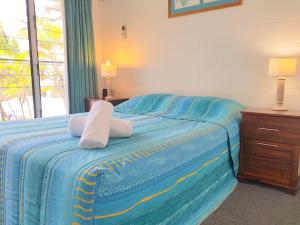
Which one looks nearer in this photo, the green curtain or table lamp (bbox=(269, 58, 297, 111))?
table lamp (bbox=(269, 58, 297, 111))

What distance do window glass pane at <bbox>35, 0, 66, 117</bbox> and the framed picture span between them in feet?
5.41

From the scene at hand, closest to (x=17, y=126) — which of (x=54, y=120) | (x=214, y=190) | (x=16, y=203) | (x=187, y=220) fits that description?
(x=54, y=120)

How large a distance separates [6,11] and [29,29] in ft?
1.06

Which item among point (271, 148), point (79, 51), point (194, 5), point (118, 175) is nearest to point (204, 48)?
point (194, 5)

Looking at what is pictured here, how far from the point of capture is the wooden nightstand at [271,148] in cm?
201

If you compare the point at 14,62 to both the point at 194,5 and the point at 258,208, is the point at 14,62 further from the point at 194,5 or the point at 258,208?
the point at 258,208

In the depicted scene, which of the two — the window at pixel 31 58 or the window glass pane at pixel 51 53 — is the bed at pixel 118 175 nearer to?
the window at pixel 31 58

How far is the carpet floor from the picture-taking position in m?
1.68

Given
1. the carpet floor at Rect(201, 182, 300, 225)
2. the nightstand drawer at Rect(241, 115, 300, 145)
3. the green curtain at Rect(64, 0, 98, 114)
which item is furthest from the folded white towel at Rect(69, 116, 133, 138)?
the green curtain at Rect(64, 0, 98, 114)

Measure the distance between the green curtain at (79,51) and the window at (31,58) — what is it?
0.54 ft

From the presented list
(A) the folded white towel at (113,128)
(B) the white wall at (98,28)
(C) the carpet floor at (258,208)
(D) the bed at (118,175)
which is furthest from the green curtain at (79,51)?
(C) the carpet floor at (258,208)

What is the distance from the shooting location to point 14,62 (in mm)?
3240

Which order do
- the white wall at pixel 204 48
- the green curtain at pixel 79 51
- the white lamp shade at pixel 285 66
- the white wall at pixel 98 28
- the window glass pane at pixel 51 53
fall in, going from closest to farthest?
the white lamp shade at pixel 285 66
the white wall at pixel 204 48
the window glass pane at pixel 51 53
the green curtain at pixel 79 51
the white wall at pixel 98 28

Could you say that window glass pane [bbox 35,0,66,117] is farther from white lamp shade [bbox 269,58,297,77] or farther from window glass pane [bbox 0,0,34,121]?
white lamp shade [bbox 269,58,297,77]
